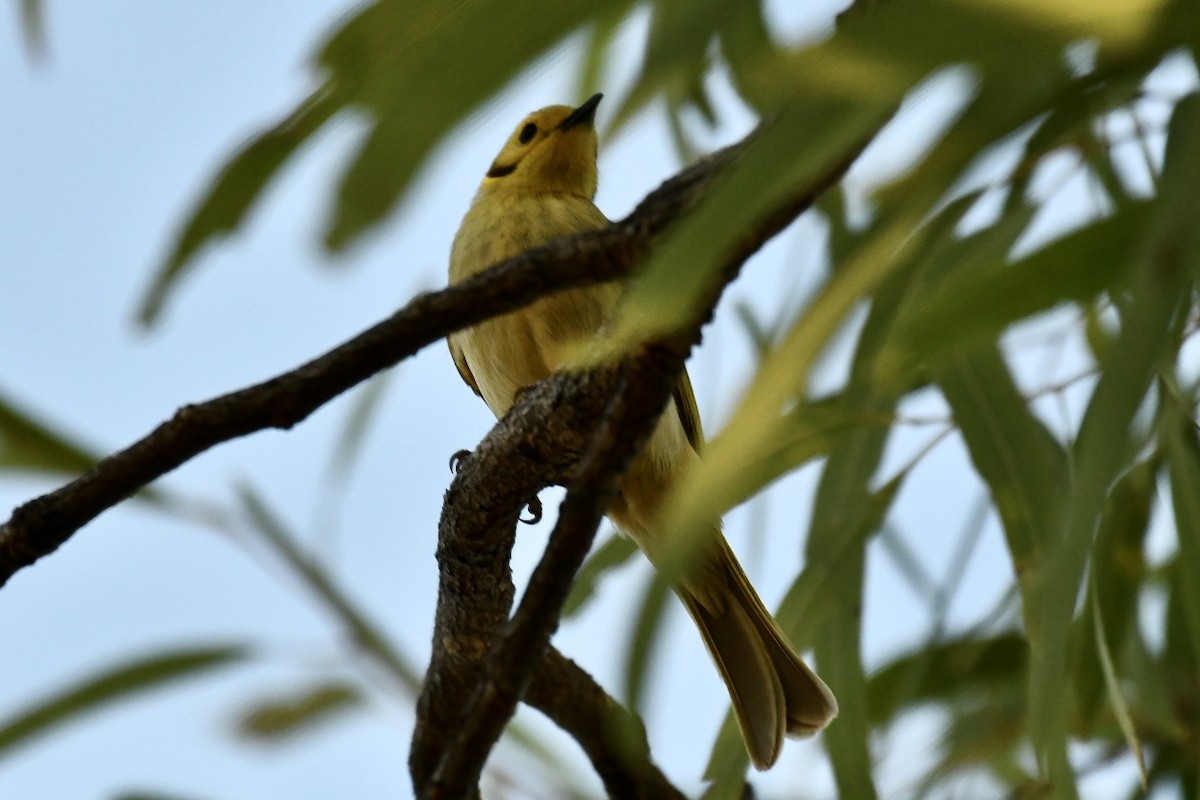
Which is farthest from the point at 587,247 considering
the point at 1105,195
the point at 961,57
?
the point at 1105,195

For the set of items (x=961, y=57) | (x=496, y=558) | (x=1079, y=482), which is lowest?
(x=1079, y=482)

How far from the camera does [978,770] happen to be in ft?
8.62

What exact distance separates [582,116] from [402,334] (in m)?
2.25

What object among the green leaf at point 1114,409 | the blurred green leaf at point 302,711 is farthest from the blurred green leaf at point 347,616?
the green leaf at point 1114,409

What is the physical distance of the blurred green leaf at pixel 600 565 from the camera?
249cm

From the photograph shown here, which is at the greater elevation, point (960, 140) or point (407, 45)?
point (407, 45)

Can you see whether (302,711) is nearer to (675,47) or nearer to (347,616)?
(347,616)

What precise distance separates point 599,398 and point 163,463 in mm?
509

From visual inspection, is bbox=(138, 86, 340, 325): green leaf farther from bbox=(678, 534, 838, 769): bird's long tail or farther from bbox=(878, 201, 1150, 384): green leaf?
bbox=(678, 534, 838, 769): bird's long tail

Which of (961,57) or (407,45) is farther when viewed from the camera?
(407,45)

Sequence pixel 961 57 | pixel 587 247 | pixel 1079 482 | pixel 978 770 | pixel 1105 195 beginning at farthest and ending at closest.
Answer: pixel 978 770 < pixel 1105 195 < pixel 587 247 < pixel 1079 482 < pixel 961 57

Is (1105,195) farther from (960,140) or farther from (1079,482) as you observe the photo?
(960,140)

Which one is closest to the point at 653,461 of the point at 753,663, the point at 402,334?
the point at 753,663

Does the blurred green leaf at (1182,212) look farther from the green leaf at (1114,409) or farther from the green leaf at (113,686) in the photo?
the green leaf at (113,686)
